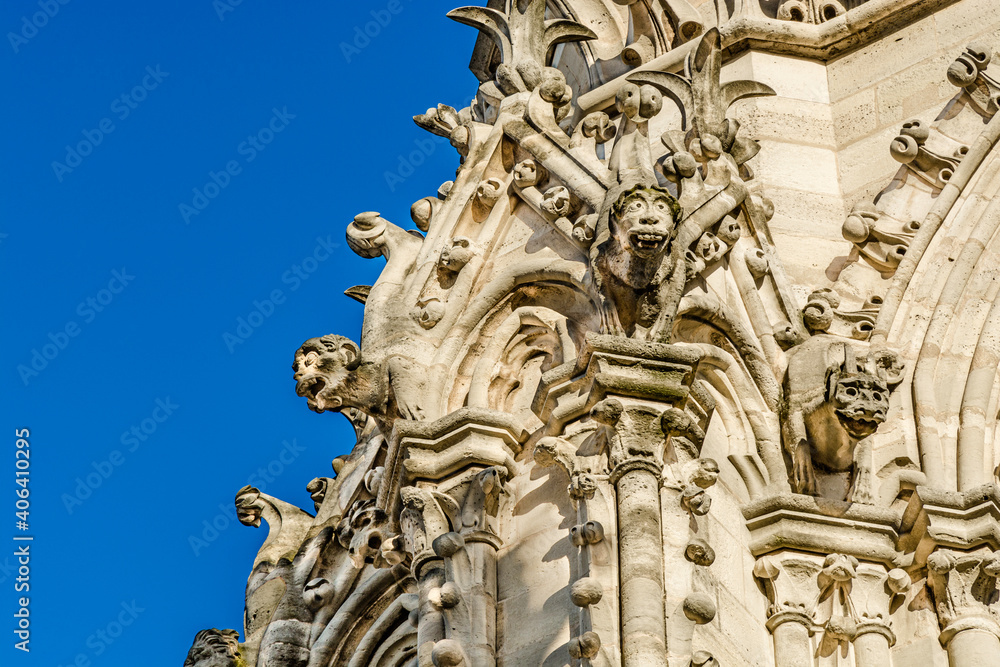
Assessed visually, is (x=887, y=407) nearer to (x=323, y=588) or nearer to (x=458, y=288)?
(x=458, y=288)

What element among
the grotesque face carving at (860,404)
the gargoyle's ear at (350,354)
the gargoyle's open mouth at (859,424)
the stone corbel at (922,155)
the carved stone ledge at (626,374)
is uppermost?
the stone corbel at (922,155)

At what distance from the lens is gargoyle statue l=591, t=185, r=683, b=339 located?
9.82 metres

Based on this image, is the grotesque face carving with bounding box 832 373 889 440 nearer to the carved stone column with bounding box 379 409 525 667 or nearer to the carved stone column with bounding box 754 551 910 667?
the carved stone column with bounding box 754 551 910 667

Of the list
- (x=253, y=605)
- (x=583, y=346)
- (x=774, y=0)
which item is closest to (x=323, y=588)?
(x=253, y=605)

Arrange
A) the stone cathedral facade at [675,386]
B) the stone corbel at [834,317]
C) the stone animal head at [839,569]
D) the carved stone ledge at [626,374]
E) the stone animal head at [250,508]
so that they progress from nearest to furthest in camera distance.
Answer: the stone cathedral facade at [675,386], the carved stone ledge at [626,374], the stone animal head at [839,569], the stone corbel at [834,317], the stone animal head at [250,508]

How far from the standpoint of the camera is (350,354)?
1055 cm

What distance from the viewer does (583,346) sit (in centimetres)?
987

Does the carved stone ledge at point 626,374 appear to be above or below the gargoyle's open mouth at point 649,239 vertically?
below

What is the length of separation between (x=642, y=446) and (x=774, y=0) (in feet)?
17.2

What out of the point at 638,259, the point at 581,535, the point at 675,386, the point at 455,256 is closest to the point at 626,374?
the point at 675,386

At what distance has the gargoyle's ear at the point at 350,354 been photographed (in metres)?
10.5

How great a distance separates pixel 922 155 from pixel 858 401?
2.48m

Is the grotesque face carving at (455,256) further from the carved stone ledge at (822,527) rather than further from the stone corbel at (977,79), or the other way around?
the stone corbel at (977,79)

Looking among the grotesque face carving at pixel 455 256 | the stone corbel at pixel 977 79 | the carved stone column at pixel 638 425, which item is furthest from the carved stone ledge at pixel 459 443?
the stone corbel at pixel 977 79
